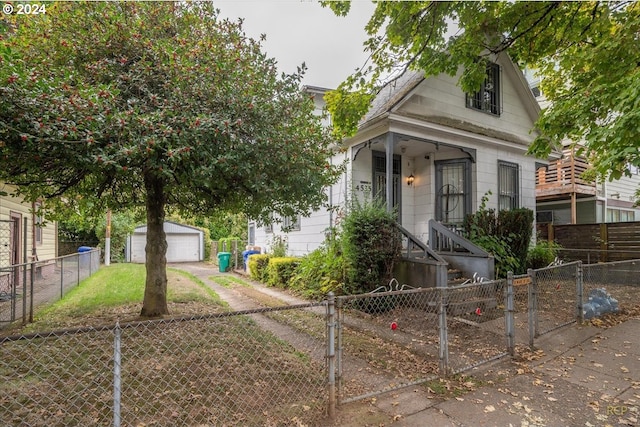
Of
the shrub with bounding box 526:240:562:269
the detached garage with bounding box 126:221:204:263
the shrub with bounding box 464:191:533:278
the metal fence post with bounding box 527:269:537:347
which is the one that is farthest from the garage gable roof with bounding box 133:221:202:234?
the metal fence post with bounding box 527:269:537:347

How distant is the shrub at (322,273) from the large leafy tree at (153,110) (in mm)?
2523

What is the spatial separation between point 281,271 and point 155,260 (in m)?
4.89

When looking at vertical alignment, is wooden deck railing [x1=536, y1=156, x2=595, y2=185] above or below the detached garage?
above

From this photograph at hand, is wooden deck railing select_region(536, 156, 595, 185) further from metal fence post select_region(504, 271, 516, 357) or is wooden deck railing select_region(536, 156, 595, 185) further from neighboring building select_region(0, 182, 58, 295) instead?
neighboring building select_region(0, 182, 58, 295)

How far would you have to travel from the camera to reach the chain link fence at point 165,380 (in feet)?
9.98

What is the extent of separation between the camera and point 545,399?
3621mm

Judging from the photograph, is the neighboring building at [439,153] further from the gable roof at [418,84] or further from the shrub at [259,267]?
the shrub at [259,267]

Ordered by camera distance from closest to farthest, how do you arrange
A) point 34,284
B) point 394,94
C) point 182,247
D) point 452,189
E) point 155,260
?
point 155,260
point 34,284
point 394,94
point 452,189
point 182,247

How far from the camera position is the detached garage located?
879 inches

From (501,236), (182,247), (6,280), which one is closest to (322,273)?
(501,236)

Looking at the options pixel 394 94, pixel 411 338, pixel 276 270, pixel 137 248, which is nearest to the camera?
pixel 411 338

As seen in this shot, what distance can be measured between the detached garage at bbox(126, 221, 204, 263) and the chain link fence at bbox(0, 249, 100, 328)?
1001 centimetres

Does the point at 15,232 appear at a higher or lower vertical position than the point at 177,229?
higher

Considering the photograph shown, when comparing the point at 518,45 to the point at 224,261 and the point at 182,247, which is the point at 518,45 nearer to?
the point at 224,261
